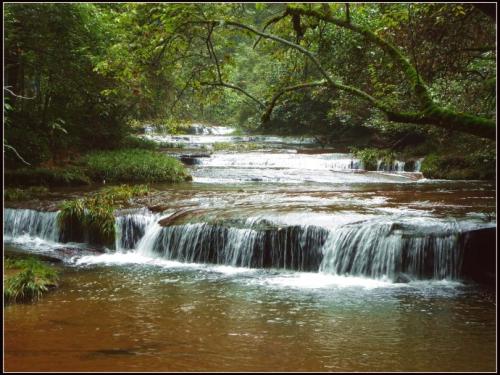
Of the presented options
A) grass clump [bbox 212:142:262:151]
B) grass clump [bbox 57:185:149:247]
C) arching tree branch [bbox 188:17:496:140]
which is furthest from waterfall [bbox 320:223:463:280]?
grass clump [bbox 212:142:262:151]

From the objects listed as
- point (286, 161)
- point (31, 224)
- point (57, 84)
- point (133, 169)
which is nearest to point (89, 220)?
point (31, 224)

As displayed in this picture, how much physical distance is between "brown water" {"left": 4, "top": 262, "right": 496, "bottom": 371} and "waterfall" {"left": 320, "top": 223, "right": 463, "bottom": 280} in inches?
16.3

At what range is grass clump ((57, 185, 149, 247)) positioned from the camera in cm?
1365

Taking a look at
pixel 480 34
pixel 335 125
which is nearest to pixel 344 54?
pixel 480 34

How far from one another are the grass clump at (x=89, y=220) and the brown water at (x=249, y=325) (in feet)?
9.21

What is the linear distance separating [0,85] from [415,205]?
9510mm

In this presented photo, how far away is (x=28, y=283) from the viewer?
360 inches

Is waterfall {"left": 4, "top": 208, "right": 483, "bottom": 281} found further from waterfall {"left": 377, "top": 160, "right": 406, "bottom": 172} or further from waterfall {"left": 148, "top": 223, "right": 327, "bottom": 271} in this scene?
waterfall {"left": 377, "top": 160, "right": 406, "bottom": 172}

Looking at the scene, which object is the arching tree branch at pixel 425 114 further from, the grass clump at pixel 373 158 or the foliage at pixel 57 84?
the grass clump at pixel 373 158

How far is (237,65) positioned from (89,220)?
670cm

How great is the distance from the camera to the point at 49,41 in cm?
1530

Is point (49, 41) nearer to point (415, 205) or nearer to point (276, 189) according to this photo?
point (276, 189)

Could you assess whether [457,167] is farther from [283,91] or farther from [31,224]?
[31,224]

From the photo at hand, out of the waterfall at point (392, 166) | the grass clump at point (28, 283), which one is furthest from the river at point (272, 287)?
the waterfall at point (392, 166)
